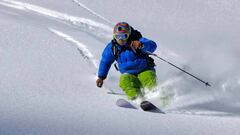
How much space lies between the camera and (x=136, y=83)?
6.70 meters

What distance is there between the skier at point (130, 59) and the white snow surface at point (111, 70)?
8.3 inches

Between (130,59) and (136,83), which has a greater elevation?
(130,59)

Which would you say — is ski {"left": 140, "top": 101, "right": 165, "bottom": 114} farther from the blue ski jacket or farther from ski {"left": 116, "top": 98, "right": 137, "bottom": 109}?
the blue ski jacket

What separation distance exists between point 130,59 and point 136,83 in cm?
48

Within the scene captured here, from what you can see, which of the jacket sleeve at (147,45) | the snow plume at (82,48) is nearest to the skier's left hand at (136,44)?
the jacket sleeve at (147,45)

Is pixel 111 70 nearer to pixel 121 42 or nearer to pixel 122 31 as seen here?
pixel 121 42

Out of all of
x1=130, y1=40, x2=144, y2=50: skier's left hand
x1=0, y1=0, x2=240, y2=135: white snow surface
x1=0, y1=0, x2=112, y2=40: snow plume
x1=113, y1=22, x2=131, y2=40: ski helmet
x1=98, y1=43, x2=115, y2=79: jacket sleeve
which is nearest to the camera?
x1=0, y1=0, x2=240, y2=135: white snow surface

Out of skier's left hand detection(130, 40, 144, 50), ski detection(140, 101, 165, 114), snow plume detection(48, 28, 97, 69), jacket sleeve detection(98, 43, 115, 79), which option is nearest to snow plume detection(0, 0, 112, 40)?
snow plume detection(48, 28, 97, 69)

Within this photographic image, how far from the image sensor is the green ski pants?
6.51 meters

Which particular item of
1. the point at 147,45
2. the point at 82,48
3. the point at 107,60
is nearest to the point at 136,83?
the point at 147,45

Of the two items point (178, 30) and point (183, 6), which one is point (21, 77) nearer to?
point (178, 30)

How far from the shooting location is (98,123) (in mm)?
4969

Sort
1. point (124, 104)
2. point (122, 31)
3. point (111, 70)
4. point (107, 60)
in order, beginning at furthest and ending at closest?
point (111, 70) < point (107, 60) < point (122, 31) < point (124, 104)

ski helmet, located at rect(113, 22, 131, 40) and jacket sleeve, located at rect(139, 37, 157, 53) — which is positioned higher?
ski helmet, located at rect(113, 22, 131, 40)
